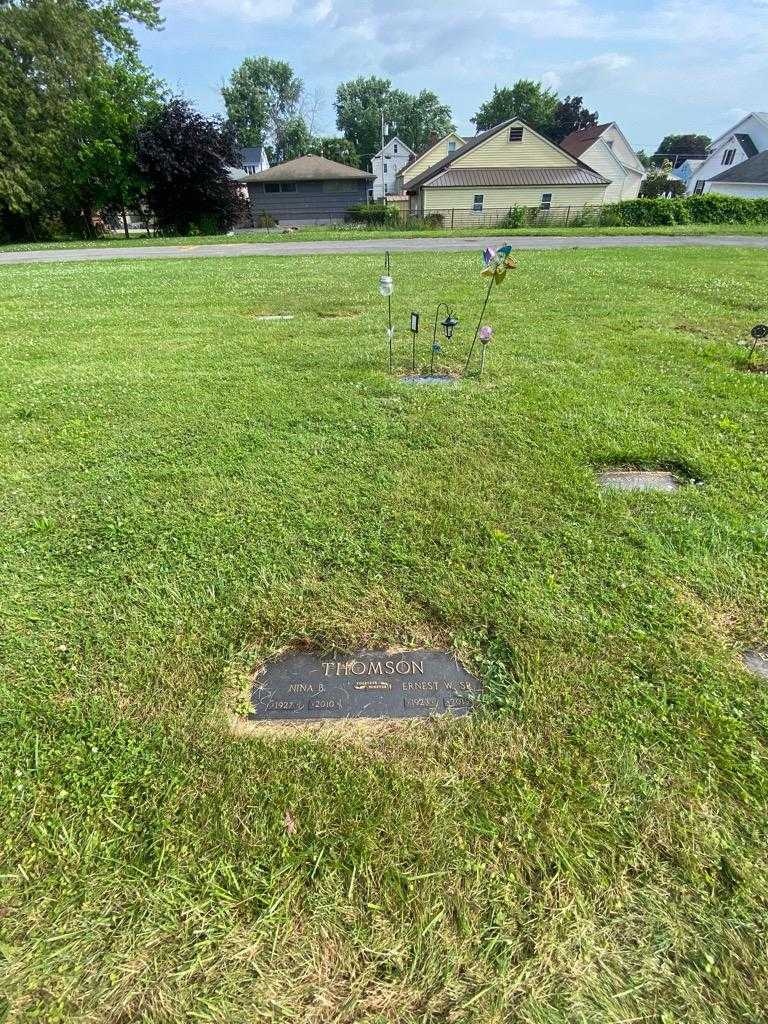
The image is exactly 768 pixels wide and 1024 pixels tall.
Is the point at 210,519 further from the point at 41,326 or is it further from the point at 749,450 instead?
the point at 41,326

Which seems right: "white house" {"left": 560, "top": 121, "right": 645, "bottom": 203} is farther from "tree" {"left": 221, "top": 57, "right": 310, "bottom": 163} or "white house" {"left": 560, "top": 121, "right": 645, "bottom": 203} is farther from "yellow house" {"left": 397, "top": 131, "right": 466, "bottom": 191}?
"tree" {"left": 221, "top": 57, "right": 310, "bottom": 163}

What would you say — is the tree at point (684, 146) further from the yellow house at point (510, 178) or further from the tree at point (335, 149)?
the yellow house at point (510, 178)

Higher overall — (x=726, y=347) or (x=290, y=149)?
(x=290, y=149)

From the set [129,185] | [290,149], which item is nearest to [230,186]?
[129,185]

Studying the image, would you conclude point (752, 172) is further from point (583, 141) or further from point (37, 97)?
point (37, 97)

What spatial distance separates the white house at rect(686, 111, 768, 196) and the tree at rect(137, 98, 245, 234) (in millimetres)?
35550

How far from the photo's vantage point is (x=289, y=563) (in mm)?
2371

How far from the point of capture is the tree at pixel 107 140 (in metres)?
23.7

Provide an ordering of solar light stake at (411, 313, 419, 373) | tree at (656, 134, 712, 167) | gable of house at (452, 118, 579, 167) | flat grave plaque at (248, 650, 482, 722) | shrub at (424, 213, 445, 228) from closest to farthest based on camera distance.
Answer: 1. flat grave plaque at (248, 650, 482, 722)
2. solar light stake at (411, 313, 419, 373)
3. shrub at (424, 213, 445, 228)
4. gable of house at (452, 118, 579, 167)
5. tree at (656, 134, 712, 167)

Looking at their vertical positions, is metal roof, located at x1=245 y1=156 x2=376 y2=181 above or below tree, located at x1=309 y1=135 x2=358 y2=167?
below

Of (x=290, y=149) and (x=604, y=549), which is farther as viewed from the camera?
(x=290, y=149)

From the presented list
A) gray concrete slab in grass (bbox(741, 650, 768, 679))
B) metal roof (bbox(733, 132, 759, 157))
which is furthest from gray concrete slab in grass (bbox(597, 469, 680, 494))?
metal roof (bbox(733, 132, 759, 157))

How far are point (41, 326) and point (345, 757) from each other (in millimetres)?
7676

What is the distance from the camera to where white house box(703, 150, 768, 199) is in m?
33.2
